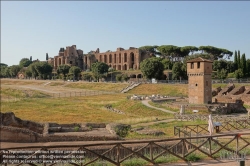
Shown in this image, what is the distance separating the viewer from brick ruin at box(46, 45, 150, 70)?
111m

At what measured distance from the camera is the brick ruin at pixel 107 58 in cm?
11088

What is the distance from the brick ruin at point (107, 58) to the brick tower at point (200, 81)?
70.6 m

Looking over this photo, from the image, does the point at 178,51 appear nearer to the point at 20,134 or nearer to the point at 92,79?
the point at 92,79

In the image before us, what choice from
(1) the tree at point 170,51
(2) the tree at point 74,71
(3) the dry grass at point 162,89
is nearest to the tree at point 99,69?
(2) the tree at point 74,71

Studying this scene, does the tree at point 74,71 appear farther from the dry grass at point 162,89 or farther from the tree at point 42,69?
the dry grass at point 162,89

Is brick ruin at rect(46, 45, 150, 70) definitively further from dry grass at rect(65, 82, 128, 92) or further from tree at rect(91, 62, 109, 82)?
dry grass at rect(65, 82, 128, 92)

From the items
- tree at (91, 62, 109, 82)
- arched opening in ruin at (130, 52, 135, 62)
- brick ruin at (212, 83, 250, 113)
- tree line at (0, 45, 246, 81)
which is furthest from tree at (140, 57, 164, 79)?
arched opening in ruin at (130, 52, 135, 62)

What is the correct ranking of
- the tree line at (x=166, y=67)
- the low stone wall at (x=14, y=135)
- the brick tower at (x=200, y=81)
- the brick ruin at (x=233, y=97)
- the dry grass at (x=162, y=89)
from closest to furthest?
the low stone wall at (x=14, y=135) < the brick ruin at (x=233, y=97) < the brick tower at (x=200, y=81) < the dry grass at (x=162, y=89) < the tree line at (x=166, y=67)

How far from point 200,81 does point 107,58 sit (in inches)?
3566

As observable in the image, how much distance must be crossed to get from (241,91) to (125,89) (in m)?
29.6

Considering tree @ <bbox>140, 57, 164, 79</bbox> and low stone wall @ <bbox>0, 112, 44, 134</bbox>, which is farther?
tree @ <bbox>140, 57, 164, 79</bbox>

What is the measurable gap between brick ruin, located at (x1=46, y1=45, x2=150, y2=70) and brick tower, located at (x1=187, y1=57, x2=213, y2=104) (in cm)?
7064

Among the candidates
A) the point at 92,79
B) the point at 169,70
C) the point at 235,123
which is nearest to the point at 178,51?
the point at 169,70

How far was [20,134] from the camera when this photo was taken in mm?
16000
